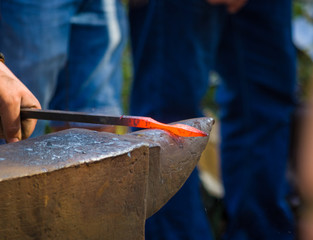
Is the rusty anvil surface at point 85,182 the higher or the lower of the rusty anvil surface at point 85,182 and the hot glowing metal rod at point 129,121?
the lower

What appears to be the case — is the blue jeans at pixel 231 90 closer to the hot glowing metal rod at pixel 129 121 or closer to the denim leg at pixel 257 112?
the denim leg at pixel 257 112

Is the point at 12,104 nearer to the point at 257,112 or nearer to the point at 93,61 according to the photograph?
the point at 93,61

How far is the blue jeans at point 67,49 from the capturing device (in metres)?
1.62

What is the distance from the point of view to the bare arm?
948mm

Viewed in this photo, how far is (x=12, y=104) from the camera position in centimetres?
96

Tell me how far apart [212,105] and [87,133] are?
85.7 inches

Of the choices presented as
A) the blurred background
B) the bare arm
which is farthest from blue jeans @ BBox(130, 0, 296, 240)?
the bare arm

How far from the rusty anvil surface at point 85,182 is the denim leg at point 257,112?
1264mm

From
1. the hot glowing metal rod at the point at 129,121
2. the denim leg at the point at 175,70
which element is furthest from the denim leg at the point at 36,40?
the hot glowing metal rod at the point at 129,121

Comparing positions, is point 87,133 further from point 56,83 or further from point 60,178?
point 56,83

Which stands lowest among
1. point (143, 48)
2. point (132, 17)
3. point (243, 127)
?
point (243, 127)

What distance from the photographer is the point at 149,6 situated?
1867 mm

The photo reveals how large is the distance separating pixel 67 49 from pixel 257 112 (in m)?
1.01

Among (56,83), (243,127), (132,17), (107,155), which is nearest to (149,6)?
(132,17)
